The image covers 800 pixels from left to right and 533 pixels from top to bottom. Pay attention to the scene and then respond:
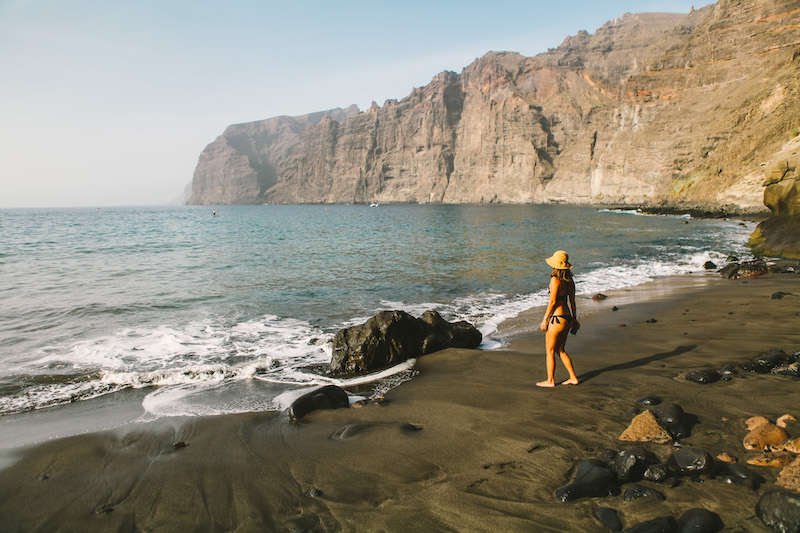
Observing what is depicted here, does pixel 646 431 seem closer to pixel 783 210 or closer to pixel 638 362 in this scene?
pixel 638 362

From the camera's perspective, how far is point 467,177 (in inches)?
6905

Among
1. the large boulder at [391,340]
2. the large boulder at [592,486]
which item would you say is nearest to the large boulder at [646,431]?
the large boulder at [592,486]

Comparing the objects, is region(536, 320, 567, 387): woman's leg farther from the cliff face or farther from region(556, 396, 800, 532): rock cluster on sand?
the cliff face

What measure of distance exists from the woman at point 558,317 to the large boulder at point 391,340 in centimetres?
253

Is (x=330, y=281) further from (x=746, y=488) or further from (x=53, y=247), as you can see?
(x=53, y=247)

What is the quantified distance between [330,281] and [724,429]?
1379 cm

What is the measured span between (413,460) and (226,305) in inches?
396

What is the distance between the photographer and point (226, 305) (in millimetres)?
12664

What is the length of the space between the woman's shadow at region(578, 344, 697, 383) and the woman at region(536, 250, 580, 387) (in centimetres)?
44

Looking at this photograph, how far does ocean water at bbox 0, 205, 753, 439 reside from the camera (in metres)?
6.85

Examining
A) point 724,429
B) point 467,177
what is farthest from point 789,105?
point 467,177

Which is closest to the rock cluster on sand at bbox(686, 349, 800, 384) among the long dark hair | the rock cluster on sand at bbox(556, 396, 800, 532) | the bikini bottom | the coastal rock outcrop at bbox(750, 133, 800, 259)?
the rock cluster on sand at bbox(556, 396, 800, 532)

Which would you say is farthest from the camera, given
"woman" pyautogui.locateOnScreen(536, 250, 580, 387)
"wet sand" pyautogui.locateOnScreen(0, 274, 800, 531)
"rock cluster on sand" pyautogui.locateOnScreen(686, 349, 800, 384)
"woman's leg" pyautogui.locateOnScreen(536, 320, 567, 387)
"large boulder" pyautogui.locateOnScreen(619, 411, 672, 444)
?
"woman's leg" pyautogui.locateOnScreen(536, 320, 567, 387)

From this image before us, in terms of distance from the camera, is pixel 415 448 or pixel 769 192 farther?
pixel 769 192
